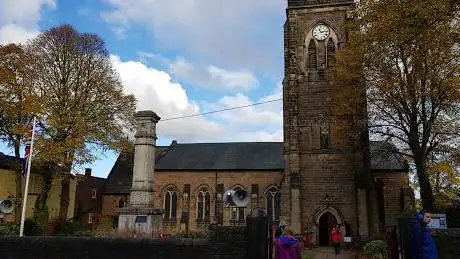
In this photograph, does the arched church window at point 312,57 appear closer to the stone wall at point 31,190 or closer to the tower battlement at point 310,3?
the tower battlement at point 310,3

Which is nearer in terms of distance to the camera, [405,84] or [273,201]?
[405,84]

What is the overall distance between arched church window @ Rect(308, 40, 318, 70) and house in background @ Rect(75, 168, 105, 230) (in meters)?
23.8

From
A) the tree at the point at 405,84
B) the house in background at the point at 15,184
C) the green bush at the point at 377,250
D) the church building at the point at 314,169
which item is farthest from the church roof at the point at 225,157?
the green bush at the point at 377,250

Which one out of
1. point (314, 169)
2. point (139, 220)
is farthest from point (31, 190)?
point (314, 169)

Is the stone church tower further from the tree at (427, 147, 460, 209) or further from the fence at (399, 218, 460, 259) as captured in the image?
the fence at (399, 218, 460, 259)

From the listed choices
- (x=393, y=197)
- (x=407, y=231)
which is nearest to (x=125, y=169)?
(x=393, y=197)

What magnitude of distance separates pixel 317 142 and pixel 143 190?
1385cm

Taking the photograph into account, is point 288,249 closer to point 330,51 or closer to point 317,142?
point 317,142

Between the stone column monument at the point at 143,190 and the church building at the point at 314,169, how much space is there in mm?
6791

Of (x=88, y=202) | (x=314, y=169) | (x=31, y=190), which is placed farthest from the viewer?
(x=88, y=202)

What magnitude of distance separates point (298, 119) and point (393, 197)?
9649 millimetres

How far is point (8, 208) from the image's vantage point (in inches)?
536

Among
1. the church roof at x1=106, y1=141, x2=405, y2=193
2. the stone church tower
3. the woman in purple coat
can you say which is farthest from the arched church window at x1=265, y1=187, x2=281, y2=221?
the woman in purple coat

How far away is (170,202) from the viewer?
121 feet
